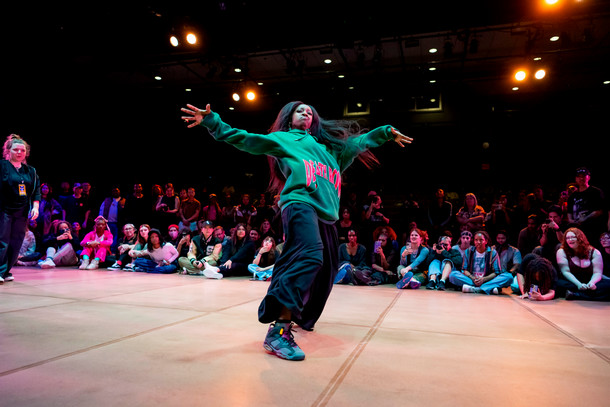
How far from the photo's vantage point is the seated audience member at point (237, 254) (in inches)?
290

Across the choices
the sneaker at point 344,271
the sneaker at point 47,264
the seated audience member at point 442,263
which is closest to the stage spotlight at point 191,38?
the sneaker at point 47,264

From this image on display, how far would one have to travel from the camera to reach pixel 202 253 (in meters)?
8.02

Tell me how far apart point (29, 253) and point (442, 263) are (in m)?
8.62

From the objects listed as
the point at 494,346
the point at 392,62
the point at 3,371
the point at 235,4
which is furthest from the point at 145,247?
the point at 392,62

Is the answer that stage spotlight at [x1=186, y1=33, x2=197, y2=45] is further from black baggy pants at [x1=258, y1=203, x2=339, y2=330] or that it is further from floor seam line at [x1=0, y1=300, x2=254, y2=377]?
black baggy pants at [x1=258, y1=203, x2=339, y2=330]

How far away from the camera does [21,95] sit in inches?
446

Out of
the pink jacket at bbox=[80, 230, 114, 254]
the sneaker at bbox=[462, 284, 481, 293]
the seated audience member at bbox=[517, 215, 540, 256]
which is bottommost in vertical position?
the sneaker at bbox=[462, 284, 481, 293]

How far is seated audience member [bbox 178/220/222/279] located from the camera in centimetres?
752

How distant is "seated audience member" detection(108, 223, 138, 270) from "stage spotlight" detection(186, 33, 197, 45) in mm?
4586

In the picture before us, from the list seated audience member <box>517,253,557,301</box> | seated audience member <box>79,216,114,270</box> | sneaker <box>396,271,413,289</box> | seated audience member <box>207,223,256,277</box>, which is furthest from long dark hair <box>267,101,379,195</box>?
seated audience member <box>79,216,114,270</box>

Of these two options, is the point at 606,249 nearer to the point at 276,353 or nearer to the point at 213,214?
the point at 276,353

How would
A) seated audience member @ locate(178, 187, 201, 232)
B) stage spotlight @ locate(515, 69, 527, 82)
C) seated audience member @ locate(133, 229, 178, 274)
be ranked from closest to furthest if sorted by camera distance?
seated audience member @ locate(133, 229, 178, 274)
seated audience member @ locate(178, 187, 201, 232)
stage spotlight @ locate(515, 69, 527, 82)

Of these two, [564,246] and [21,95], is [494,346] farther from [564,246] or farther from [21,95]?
[21,95]

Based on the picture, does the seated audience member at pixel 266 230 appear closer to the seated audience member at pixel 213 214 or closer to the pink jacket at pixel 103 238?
the seated audience member at pixel 213 214
